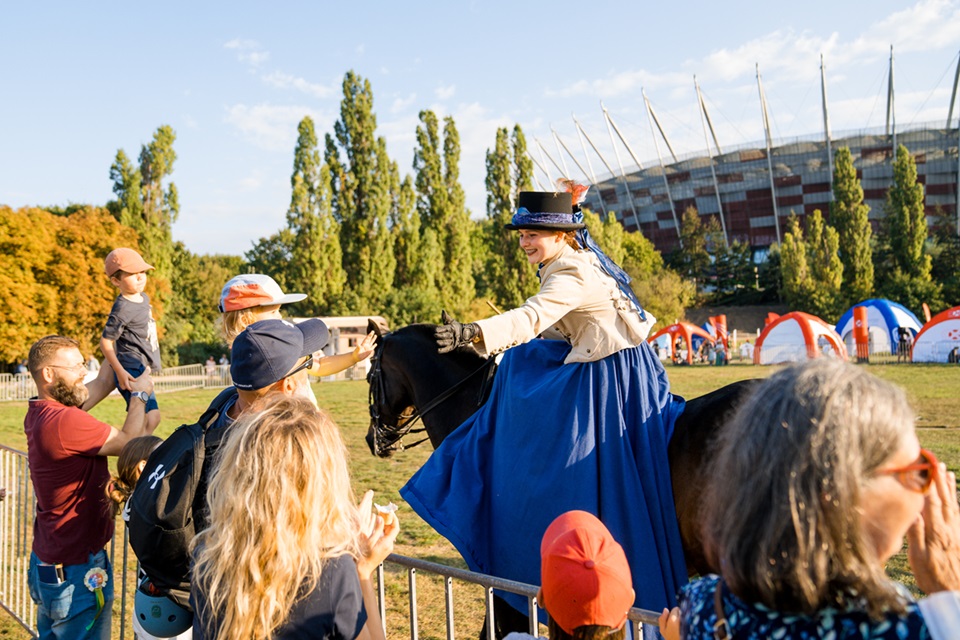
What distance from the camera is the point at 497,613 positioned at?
3629 mm

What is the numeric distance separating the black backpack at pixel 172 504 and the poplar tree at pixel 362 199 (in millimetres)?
38315

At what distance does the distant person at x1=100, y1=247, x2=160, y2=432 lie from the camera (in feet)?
15.4

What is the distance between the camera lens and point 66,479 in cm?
354

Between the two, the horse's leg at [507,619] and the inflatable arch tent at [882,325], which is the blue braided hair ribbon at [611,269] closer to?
the horse's leg at [507,619]

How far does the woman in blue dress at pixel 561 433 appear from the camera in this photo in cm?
329

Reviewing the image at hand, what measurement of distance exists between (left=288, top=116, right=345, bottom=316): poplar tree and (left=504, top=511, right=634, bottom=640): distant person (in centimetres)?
3926

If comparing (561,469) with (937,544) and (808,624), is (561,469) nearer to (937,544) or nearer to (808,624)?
(937,544)

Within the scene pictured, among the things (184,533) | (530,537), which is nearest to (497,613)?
(530,537)

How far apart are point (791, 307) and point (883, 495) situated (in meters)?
60.9

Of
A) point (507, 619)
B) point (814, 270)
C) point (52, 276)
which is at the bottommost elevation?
point (507, 619)

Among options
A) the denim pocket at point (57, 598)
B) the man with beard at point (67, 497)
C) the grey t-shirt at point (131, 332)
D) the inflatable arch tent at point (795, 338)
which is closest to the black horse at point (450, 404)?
the grey t-shirt at point (131, 332)

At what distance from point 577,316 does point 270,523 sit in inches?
81.2

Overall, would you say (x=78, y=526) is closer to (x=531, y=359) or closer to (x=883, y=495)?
(x=531, y=359)

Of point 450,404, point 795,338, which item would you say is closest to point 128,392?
point 450,404
